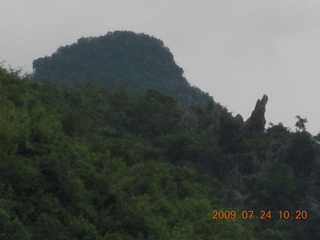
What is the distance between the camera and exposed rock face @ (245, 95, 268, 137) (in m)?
43.2

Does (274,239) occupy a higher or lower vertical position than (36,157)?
lower

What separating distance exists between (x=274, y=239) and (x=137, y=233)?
15.4m

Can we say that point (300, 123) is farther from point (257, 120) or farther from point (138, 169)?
point (138, 169)

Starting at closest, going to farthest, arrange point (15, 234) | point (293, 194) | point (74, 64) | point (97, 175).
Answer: point (15, 234), point (97, 175), point (293, 194), point (74, 64)

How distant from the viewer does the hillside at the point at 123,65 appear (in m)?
74.8

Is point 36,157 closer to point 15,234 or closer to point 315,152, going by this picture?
point 15,234

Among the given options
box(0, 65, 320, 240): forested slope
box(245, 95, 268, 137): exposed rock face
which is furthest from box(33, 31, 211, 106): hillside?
box(0, 65, 320, 240): forested slope

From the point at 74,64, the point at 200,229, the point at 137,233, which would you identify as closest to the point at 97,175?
the point at 137,233

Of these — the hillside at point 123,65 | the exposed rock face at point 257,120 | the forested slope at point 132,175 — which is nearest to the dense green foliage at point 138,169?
the forested slope at point 132,175

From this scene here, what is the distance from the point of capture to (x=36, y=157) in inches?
639

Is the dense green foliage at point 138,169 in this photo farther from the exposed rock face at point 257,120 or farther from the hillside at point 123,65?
the hillside at point 123,65

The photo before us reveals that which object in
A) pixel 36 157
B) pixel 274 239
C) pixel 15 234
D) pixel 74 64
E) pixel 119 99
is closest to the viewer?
pixel 15 234

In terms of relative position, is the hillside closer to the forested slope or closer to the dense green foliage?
the dense green foliage

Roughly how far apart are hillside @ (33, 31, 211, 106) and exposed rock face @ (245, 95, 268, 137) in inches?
1113
